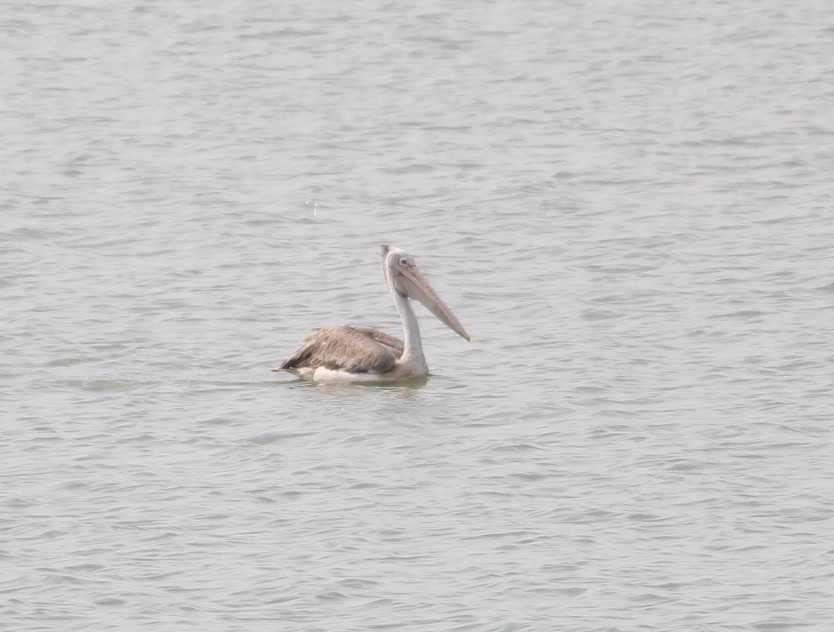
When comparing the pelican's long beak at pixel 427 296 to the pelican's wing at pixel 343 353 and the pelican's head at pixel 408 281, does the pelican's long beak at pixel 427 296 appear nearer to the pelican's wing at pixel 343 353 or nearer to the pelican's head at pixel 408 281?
the pelican's head at pixel 408 281

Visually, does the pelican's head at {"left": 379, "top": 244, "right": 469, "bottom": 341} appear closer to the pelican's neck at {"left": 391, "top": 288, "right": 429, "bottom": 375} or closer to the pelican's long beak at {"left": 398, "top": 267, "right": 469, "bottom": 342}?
the pelican's long beak at {"left": 398, "top": 267, "right": 469, "bottom": 342}

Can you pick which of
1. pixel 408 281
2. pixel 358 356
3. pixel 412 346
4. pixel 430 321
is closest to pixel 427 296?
pixel 408 281

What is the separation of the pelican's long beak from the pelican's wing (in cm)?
45

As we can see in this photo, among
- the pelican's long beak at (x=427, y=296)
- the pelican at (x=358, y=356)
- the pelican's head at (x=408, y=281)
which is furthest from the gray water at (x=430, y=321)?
the pelican's head at (x=408, y=281)

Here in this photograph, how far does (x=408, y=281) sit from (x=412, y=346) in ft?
2.44

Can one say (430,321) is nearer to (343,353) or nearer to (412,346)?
(412,346)

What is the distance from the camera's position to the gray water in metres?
8.58

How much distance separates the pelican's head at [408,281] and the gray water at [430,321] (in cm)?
42

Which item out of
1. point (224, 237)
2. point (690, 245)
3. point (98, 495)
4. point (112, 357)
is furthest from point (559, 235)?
point (98, 495)

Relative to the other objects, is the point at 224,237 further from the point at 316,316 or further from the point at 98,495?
the point at 98,495

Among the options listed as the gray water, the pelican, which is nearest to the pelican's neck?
the pelican

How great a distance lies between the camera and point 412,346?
12719 mm

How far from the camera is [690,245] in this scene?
615 inches

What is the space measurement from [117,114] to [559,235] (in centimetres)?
740
